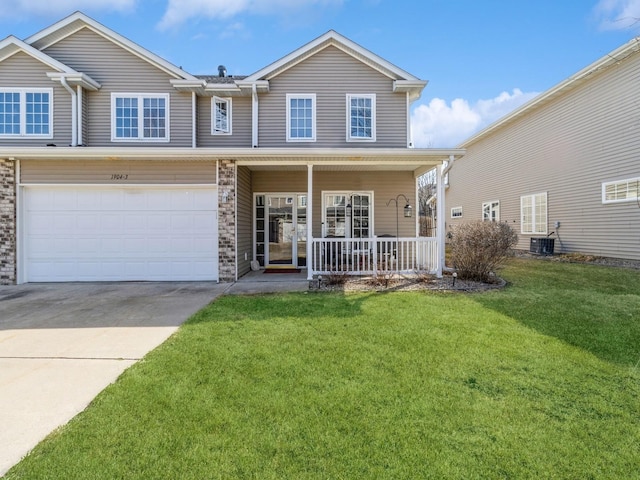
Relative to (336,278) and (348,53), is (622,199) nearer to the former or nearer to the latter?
(348,53)

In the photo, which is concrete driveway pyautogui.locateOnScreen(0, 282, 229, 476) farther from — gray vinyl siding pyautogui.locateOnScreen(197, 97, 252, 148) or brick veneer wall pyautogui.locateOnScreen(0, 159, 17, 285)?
gray vinyl siding pyautogui.locateOnScreen(197, 97, 252, 148)

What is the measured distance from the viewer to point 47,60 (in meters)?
9.91

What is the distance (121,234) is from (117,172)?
156 cm

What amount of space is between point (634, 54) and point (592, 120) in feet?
7.39

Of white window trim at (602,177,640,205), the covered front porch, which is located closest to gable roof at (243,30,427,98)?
the covered front porch

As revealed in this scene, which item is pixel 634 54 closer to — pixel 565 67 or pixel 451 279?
pixel 565 67

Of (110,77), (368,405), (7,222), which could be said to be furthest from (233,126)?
(368,405)

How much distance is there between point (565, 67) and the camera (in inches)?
511

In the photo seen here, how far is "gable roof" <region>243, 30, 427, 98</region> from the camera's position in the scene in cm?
1058

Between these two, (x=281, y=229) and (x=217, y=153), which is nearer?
(x=217, y=153)

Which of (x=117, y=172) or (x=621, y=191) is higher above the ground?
(x=117, y=172)

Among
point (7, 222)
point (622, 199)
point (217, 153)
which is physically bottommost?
point (7, 222)

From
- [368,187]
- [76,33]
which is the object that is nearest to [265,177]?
[368,187]

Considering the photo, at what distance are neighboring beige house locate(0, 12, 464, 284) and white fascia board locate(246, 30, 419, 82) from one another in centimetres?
4
